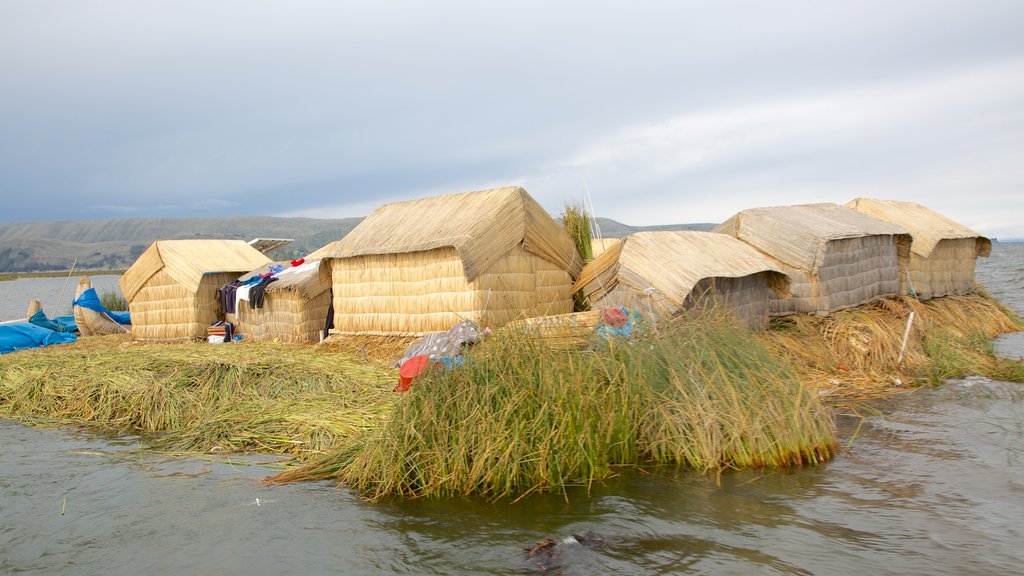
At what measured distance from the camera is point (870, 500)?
6.12 meters

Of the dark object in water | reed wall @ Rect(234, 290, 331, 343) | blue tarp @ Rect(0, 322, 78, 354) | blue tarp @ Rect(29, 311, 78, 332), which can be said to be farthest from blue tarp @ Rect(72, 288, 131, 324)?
the dark object in water

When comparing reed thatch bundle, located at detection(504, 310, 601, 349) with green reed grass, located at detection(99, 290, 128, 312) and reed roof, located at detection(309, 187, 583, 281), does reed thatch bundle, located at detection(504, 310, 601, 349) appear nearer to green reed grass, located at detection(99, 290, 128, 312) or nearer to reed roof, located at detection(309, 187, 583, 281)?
reed roof, located at detection(309, 187, 583, 281)

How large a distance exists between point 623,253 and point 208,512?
282 inches

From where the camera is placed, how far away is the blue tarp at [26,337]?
687 inches

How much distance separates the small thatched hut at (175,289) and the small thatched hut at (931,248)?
47.5ft

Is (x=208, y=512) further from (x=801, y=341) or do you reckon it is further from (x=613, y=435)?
(x=801, y=341)

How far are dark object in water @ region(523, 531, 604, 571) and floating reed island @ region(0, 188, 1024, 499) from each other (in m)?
0.98

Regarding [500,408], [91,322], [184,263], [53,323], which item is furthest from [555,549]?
[53,323]

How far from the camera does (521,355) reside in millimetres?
6898

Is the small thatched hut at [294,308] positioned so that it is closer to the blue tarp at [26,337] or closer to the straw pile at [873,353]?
the blue tarp at [26,337]

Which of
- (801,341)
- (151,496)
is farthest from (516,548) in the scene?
(801,341)

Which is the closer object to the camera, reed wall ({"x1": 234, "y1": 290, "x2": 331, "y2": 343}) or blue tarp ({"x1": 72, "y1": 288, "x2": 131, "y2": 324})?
reed wall ({"x1": 234, "y1": 290, "x2": 331, "y2": 343})

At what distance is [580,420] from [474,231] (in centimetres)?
605

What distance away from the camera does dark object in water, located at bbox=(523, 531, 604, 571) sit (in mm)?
5066
